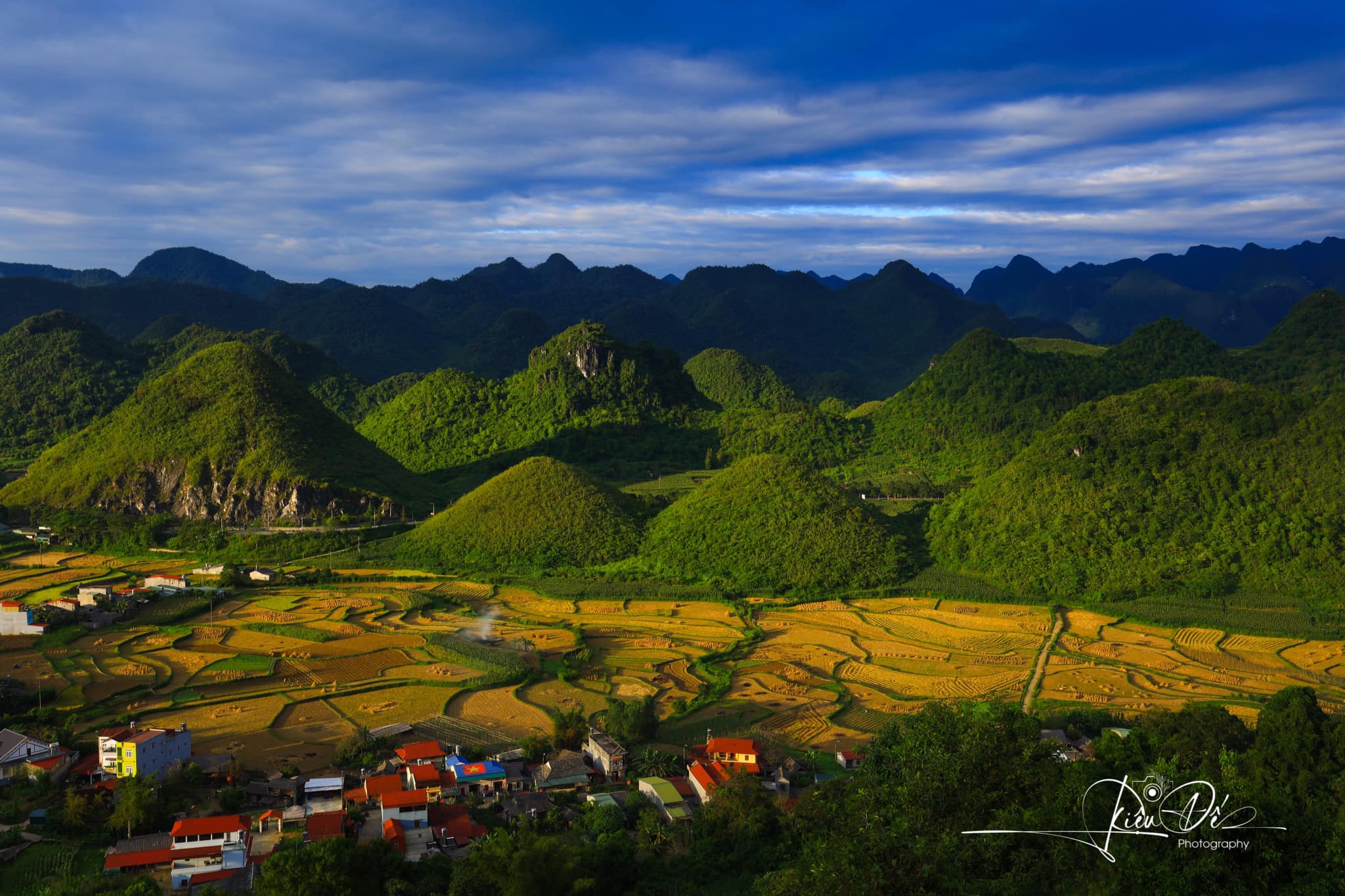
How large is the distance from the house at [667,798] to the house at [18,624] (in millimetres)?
29925

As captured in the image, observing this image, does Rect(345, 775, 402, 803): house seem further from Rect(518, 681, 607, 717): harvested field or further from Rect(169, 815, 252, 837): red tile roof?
Rect(518, 681, 607, 717): harvested field

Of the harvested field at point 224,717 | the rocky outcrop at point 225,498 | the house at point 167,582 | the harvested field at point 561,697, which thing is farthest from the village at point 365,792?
the rocky outcrop at point 225,498

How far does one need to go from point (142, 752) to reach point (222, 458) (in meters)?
44.5

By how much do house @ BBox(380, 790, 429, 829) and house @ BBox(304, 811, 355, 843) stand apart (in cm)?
87

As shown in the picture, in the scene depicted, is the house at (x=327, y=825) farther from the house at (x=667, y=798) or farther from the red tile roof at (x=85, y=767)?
the red tile roof at (x=85, y=767)

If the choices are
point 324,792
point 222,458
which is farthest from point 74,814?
point 222,458

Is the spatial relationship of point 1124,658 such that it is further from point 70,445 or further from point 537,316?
point 537,316

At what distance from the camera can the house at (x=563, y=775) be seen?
28.4 m

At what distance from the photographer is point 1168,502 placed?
181ft

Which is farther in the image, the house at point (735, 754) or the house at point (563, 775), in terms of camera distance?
the house at point (735, 754)

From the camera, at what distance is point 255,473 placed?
221 feet

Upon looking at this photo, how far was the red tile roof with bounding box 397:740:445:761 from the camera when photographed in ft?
96.4

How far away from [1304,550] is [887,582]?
20.0m

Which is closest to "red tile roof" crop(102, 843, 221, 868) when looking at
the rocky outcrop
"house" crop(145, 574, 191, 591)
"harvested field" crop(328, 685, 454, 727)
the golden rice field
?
the golden rice field
